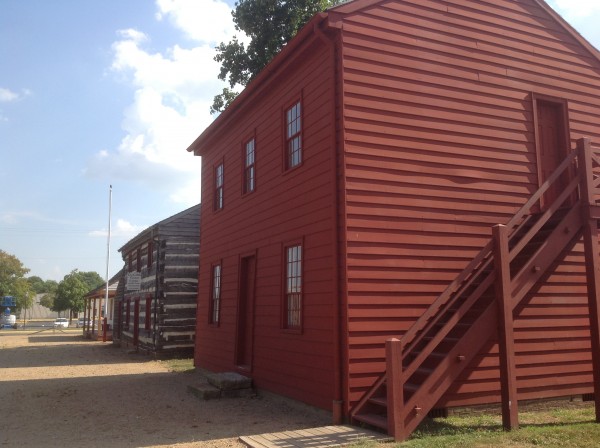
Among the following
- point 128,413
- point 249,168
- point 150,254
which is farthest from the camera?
point 150,254

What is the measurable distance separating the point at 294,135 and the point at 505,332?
17.9ft

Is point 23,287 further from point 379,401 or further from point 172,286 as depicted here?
point 379,401

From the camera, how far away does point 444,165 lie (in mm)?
9516

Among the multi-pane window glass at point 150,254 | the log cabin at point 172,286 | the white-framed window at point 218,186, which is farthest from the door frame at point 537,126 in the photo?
the multi-pane window glass at point 150,254

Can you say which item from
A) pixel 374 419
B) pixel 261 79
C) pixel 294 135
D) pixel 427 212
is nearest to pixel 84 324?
pixel 261 79

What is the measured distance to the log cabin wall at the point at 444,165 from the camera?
8711 mm

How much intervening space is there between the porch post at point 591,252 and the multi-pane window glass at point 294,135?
483 centimetres

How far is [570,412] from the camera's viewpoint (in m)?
9.02

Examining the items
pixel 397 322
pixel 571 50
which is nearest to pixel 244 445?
pixel 397 322

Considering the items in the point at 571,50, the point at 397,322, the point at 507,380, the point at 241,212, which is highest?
the point at 571,50

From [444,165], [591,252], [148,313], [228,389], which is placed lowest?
[228,389]

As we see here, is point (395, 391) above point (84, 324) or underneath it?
above

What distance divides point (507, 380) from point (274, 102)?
7.27 m

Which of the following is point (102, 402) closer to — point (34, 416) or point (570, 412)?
point (34, 416)
